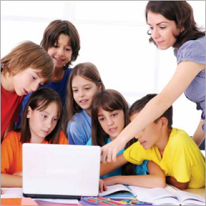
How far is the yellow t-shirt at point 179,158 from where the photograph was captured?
1655 mm

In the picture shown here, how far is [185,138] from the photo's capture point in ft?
5.63

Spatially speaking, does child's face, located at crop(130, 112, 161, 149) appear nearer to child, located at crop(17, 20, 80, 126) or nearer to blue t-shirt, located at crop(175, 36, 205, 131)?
blue t-shirt, located at crop(175, 36, 205, 131)

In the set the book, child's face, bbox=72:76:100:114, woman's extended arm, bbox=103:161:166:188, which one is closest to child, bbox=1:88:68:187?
child's face, bbox=72:76:100:114

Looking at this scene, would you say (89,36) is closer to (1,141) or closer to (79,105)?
(79,105)

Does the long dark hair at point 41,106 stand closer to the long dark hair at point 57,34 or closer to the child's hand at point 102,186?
the long dark hair at point 57,34

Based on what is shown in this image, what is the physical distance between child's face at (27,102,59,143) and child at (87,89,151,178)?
0.81 ft

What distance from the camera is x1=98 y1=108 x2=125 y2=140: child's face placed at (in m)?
2.10

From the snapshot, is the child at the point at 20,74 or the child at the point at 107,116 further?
the child at the point at 107,116

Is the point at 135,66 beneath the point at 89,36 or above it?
beneath

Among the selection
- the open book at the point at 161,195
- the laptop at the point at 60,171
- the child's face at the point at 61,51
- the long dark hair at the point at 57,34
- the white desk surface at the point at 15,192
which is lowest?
the white desk surface at the point at 15,192

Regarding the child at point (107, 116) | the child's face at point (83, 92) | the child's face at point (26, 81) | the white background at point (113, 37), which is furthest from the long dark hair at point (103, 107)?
the white background at point (113, 37)

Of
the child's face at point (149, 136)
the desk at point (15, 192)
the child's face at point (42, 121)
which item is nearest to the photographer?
the desk at point (15, 192)

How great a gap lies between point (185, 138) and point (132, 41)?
3815mm

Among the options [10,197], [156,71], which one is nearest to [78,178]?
[10,197]
